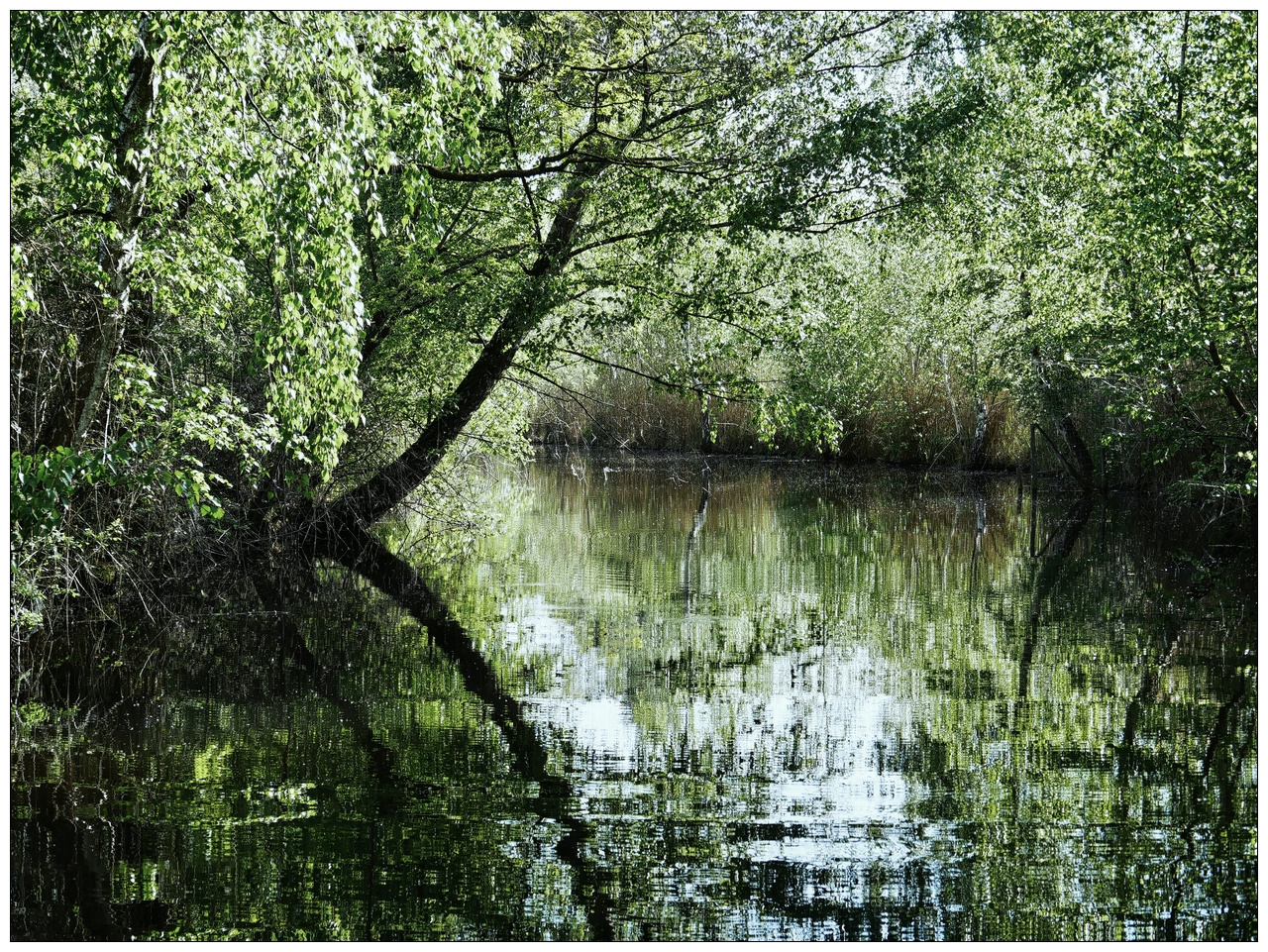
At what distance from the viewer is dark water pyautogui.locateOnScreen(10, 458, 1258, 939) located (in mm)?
4863

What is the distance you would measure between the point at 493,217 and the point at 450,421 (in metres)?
3.02

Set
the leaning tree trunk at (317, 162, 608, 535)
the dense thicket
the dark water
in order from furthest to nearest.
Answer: the leaning tree trunk at (317, 162, 608, 535) → the dense thicket → the dark water

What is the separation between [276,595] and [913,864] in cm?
894

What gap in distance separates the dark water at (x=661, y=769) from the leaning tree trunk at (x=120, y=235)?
6.65 ft

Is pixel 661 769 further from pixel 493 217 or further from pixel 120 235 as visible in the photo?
pixel 493 217

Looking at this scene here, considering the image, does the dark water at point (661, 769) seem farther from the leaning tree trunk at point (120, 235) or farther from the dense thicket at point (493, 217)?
the leaning tree trunk at point (120, 235)

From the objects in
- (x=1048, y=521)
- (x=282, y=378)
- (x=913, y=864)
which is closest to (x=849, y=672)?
(x=913, y=864)

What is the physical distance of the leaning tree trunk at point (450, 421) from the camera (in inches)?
563

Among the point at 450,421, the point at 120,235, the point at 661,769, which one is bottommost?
the point at 661,769

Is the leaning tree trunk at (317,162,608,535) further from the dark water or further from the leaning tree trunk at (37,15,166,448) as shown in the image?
the leaning tree trunk at (37,15,166,448)

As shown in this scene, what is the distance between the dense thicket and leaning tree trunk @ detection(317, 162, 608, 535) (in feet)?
0.18

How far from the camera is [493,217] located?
14375 millimetres

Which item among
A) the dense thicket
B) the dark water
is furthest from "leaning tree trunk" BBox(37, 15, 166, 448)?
the dark water

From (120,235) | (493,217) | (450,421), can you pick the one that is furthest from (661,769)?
(450,421)
